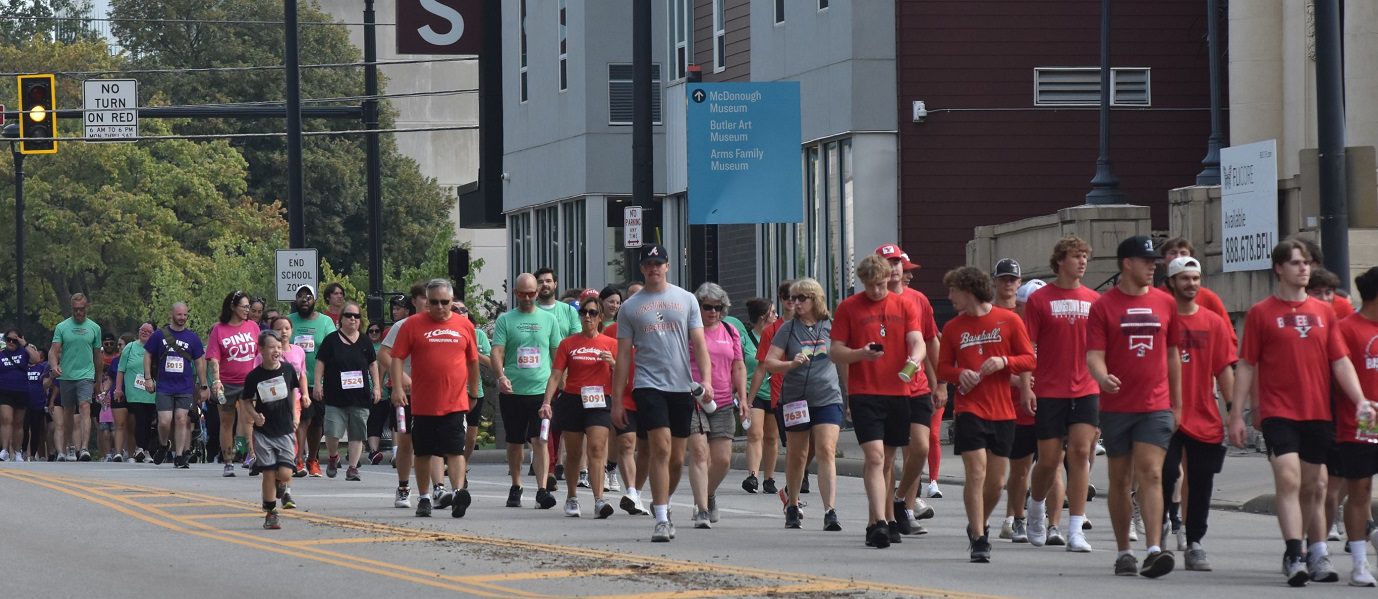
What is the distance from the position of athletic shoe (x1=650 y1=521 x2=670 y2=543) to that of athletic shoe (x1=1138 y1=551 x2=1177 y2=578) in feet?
11.1

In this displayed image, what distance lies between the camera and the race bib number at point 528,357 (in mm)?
17391

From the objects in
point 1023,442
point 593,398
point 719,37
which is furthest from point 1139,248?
point 719,37

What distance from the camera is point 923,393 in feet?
48.4

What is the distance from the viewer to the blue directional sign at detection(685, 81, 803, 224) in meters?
25.7

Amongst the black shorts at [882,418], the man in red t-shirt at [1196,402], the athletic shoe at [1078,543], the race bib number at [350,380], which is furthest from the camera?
the race bib number at [350,380]

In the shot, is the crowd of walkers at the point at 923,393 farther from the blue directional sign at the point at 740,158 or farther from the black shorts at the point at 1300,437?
the blue directional sign at the point at 740,158

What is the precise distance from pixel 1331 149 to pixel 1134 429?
5156 millimetres

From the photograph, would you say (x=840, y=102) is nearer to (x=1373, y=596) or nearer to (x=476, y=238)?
(x=1373, y=596)

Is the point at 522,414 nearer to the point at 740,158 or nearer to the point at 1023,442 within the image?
the point at 1023,442

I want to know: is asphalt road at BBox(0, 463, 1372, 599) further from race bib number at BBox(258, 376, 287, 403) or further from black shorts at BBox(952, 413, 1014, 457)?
race bib number at BBox(258, 376, 287, 403)

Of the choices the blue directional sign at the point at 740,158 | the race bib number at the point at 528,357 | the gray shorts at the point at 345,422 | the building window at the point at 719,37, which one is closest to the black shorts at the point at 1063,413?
the race bib number at the point at 528,357

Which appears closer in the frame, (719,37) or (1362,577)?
(1362,577)

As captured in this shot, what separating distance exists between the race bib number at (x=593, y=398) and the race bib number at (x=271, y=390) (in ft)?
6.91

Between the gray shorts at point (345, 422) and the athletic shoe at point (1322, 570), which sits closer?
the athletic shoe at point (1322, 570)
